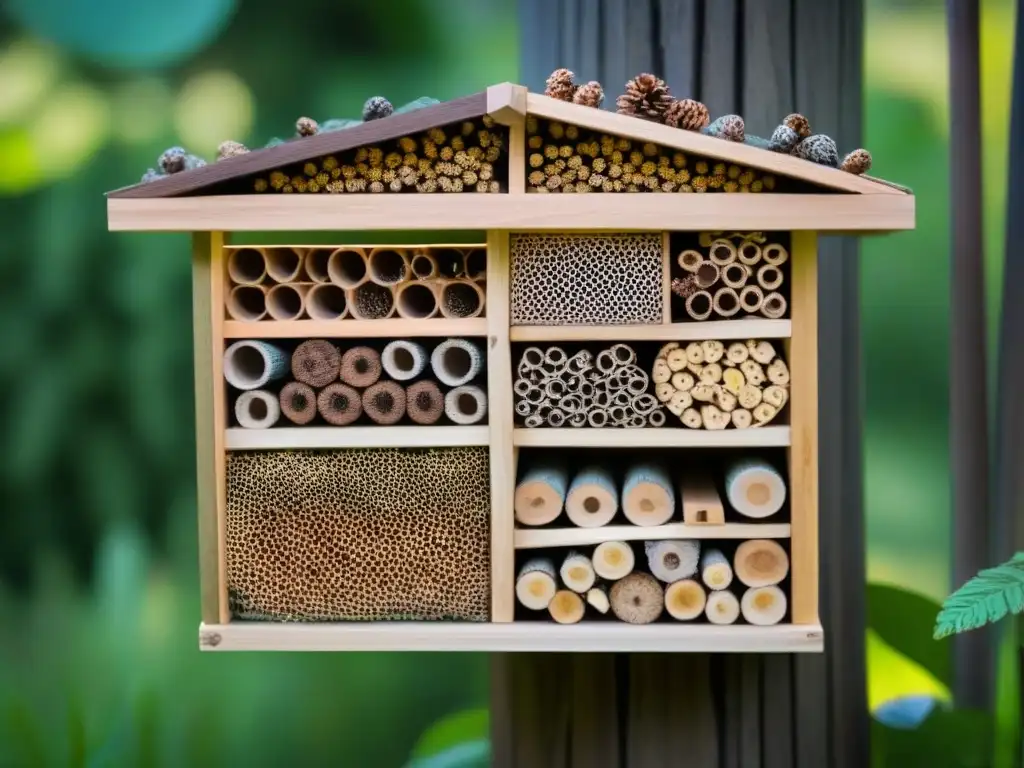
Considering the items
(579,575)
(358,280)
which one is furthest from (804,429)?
(358,280)

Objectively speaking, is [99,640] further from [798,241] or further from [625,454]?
[798,241]

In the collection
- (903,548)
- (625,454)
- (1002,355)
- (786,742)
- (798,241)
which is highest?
(798,241)

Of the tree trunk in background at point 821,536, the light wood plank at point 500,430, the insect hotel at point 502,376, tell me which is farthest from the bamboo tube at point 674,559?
the tree trunk in background at point 821,536

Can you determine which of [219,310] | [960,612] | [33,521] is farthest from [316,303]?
[33,521]

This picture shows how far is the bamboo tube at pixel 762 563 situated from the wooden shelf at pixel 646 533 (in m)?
0.02

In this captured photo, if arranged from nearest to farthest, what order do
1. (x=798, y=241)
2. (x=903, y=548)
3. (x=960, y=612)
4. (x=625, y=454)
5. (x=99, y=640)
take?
(x=960, y=612) → (x=798, y=241) → (x=625, y=454) → (x=903, y=548) → (x=99, y=640)

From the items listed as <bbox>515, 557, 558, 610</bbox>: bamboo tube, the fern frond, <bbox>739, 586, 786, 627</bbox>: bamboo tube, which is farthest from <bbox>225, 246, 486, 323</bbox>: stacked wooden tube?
the fern frond

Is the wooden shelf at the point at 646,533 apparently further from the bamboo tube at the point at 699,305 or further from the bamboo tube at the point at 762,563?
the bamboo tube at the point at 699,305

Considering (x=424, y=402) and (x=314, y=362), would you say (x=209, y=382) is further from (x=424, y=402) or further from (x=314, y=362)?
(x=424, y=402)

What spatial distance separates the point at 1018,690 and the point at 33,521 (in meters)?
2.32

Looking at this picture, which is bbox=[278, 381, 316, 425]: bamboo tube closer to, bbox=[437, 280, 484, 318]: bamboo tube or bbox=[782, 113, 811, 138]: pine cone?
bbox=[437, 280, 484, 318]: bamboo tube

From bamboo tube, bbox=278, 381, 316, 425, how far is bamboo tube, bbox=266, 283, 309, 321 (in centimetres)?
12

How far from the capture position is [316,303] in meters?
1.54

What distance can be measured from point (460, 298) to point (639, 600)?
1.93 ft
